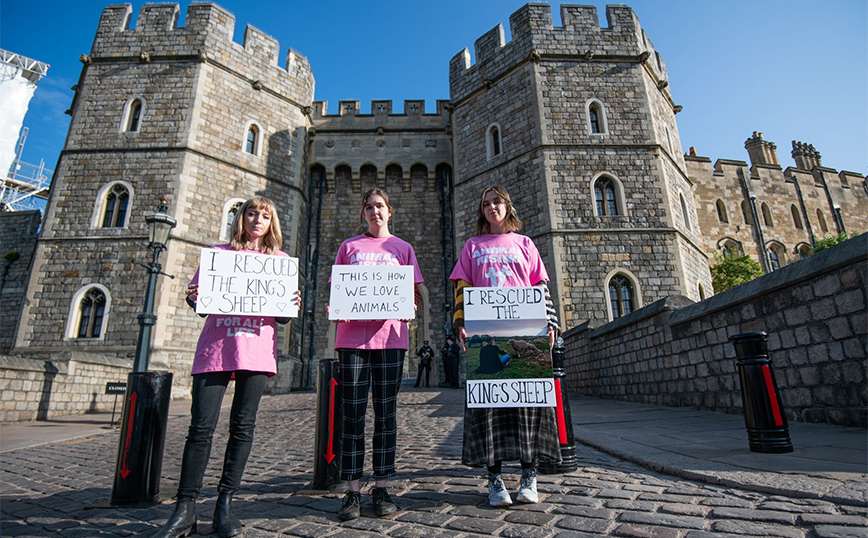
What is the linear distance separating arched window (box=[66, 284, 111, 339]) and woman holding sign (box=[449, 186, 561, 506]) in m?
13.0

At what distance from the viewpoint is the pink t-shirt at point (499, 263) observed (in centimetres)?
273

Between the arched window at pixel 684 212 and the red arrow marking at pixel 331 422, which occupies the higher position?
the arched window at pixel 684 212

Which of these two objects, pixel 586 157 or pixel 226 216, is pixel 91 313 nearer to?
pixel 226 216

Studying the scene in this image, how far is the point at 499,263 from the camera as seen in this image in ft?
9.01

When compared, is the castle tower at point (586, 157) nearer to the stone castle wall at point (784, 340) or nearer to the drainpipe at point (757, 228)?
the stone castle wall at point (784, 340)

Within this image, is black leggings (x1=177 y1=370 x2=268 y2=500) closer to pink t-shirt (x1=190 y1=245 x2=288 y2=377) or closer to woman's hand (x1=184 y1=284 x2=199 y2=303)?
pink t-shirt (x1=190 y1=245 x2=288 y2=377)

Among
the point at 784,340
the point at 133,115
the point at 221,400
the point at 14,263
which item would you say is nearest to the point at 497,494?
the point at 221,400

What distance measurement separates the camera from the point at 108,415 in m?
8.83

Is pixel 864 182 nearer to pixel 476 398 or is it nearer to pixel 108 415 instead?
pixel 476 398

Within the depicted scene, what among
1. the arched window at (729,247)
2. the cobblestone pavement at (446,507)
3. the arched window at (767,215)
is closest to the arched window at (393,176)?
the cobblestone pavement at (446,507)

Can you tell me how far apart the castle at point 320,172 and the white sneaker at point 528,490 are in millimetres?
10129

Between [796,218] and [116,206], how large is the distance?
29.1 metres

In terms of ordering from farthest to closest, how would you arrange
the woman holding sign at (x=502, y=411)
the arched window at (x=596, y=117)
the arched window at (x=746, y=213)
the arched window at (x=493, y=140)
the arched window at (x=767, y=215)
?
the arched window at (x=767, y=215), the arched window at (x=746, y=213), the arched window at (x=493, y=140), the arched window at (x=596, y=117), the woman holding sign at (x=502, y=411)

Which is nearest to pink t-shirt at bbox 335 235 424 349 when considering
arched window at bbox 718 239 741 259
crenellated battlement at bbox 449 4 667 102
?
crenellated battlement at bbox 449 4 667 102
